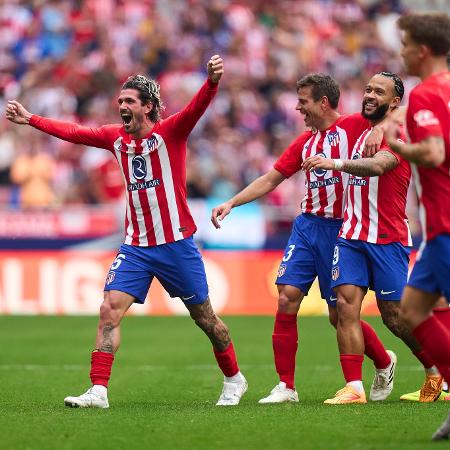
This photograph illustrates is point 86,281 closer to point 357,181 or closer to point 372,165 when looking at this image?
point 357,181

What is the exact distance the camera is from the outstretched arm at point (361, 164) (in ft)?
26.5

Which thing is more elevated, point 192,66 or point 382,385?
point 192,66

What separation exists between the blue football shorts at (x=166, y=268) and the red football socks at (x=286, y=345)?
0.70 meters

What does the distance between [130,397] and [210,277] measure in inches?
334

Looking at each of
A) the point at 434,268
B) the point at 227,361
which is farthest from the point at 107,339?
the point at 434,268

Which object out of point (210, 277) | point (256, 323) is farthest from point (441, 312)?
point (210, 277)

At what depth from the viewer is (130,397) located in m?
9.92

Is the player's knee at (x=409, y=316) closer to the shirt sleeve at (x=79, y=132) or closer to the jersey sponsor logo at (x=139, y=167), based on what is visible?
the jersey sponsor logo at (x=139, y=167)

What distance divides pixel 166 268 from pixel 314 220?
1.30 m

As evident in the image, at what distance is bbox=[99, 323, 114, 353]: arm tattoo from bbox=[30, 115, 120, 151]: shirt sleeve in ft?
4.91

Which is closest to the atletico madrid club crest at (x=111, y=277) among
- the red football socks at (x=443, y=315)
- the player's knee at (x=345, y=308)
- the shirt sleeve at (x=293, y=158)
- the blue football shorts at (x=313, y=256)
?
the blue football shorts at (x=313, y=256)

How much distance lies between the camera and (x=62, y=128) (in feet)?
31.0

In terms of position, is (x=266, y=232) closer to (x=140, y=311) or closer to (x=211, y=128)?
(x=140, y=311)

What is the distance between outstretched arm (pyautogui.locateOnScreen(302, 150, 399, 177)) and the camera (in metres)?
8.09
